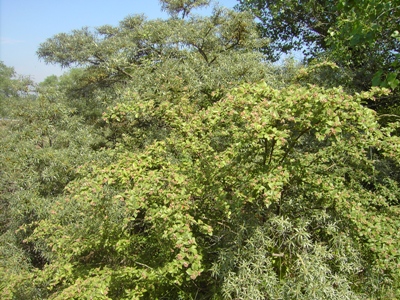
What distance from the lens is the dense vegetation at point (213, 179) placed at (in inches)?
104

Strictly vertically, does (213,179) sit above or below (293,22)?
below

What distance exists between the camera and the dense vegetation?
2648mm

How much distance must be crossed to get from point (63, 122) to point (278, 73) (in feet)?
13.1

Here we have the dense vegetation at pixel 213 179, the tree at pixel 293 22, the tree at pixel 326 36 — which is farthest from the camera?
the tree at pixel 293 22

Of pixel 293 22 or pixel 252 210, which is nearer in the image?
pixel 252 210

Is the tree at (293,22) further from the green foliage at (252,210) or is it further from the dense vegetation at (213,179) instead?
the green foliage at (252,210)

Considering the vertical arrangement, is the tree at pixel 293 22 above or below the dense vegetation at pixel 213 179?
above

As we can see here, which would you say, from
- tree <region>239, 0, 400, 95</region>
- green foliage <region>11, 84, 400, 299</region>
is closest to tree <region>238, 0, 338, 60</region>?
tree <region>239, 0, 400, 95</region>

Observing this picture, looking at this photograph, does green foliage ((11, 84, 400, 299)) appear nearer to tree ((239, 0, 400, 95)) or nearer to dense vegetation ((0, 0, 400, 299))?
dense vegetation ((0, 0, 400, 299))

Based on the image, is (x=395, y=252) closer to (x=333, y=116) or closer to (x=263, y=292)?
(x=263, y=292)


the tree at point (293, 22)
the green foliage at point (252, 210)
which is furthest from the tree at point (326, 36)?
the green foliage at point (252, 210)

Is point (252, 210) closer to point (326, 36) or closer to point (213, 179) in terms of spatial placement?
point (213, 179)

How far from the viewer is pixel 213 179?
3072 millimetres

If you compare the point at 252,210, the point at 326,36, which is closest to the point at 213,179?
the point at 252,210
